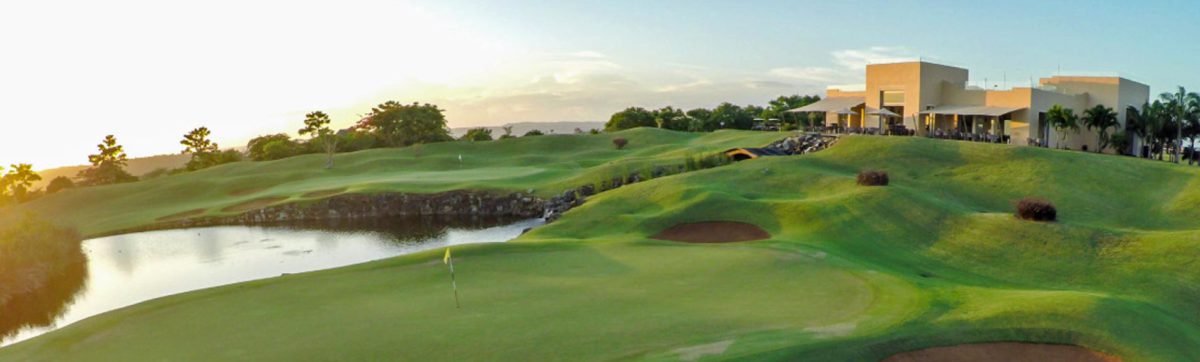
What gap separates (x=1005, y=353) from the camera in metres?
15.0

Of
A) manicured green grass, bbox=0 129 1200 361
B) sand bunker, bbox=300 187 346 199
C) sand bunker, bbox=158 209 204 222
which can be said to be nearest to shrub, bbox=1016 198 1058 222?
manicured green grass, bbox=0 129 1200 361

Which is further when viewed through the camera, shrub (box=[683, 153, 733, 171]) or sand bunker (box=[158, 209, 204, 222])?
sand bunker (box=[158, 209, 204, 222])

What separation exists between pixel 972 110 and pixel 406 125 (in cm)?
6789

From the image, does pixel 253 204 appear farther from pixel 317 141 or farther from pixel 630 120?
pixel 630 120

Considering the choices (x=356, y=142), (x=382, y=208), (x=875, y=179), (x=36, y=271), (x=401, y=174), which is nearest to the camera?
(x=36, y=271)

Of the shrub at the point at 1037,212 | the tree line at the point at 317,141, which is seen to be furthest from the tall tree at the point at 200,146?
the shrub at the point at 1037,212

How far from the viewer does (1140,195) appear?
1564 inches

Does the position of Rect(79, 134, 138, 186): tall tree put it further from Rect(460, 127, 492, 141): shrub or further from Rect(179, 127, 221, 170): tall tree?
Rect(460, 127, 492, 141): shrub

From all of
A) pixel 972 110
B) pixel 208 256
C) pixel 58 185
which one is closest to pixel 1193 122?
pixel 972 110

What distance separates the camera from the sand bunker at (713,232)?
3122cm

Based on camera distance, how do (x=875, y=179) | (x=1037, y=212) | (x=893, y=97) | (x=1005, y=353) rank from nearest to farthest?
1. (x=1005, y=353)
2. (x=1037, y=212)
3. (x=875, y=179)
4. (x=893, y=97)

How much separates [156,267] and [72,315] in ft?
30.7

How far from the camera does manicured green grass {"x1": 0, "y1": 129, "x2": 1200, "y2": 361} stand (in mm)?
14797

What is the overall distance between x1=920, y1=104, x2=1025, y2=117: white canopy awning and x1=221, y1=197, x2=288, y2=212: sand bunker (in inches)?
2102
